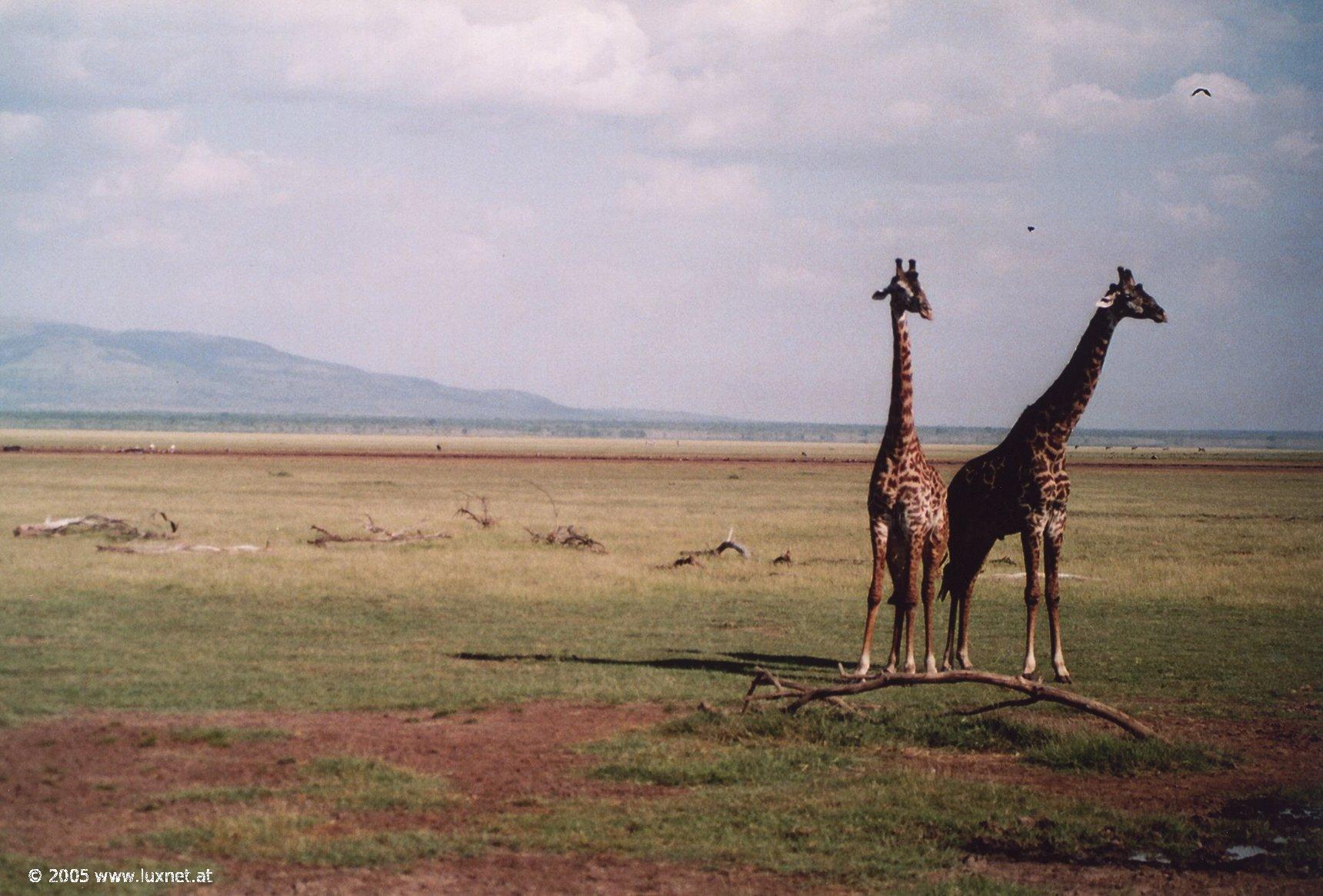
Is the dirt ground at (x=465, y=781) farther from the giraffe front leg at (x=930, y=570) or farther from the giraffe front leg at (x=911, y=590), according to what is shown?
the giraffe front leg at (x=930, y=570)

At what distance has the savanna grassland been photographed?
8445 mm

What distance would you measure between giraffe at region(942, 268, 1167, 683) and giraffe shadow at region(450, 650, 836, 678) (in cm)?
174

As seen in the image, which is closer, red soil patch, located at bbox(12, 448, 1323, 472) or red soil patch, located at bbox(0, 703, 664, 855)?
red soil patch, located at bbox(0, 703, 664, 855)

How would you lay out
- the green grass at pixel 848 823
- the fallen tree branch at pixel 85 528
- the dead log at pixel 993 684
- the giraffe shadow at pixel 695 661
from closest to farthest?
the green grass at pixel 848 823 < the dead log at pixel 993 684 < the giraffe shadow at pixel 695 661 < the fallen tree branch at pixel 85 528

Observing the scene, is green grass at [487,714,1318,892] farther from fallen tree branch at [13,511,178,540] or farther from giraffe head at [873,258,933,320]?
fallen tree branch at [13,511,178,540]

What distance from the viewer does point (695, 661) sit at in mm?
15945

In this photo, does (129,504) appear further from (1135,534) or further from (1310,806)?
(1310,806)

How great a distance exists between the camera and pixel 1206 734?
12.1 meters

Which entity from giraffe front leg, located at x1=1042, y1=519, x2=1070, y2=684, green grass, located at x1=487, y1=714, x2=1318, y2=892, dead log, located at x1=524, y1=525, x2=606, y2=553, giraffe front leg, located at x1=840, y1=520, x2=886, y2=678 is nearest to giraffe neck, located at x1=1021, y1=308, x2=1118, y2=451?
giraffe front leg, located at x1=1042, y1=519, x2=1070, y2=684

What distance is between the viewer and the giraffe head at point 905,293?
14109mm

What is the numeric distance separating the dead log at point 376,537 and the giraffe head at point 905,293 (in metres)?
16.3

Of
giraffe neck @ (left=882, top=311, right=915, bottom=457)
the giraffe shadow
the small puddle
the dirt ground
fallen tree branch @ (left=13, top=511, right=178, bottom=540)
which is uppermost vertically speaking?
giraffe neck @ (left=882, top=311, right=915, bottom=457)

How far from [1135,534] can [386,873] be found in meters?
31.6

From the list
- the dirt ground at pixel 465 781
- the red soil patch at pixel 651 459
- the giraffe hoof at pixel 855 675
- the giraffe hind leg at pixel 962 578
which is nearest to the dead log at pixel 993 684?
the giraffe hoof at pixel 855 675
